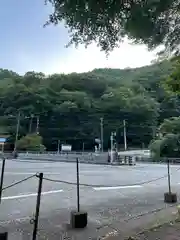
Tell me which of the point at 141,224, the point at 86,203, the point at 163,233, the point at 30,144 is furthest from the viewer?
the point at 30,144

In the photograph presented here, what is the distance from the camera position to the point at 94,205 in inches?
174

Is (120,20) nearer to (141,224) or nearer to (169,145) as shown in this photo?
(141,224)

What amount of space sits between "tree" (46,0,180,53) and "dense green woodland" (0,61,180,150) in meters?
42.5

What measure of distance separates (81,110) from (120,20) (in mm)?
45912

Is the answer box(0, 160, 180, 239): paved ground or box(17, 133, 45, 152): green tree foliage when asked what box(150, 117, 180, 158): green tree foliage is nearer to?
box(17, 133, 45, 152): green tree foliage

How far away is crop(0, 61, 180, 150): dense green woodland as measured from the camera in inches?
1810

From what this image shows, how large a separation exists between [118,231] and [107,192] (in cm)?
268

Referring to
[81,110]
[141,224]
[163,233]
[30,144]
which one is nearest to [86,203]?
[141,224]

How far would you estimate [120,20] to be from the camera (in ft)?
9.89

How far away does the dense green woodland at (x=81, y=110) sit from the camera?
4597cm

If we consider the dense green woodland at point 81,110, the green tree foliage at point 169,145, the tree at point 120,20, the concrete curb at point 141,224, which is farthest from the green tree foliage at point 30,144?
the tree at point 120,20

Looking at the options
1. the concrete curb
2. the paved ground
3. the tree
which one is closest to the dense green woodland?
the paved ground

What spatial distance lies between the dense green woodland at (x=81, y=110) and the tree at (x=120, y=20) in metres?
42.5

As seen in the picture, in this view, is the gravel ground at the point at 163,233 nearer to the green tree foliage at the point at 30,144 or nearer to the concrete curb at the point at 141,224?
the concrete curb at the point at 141,224
